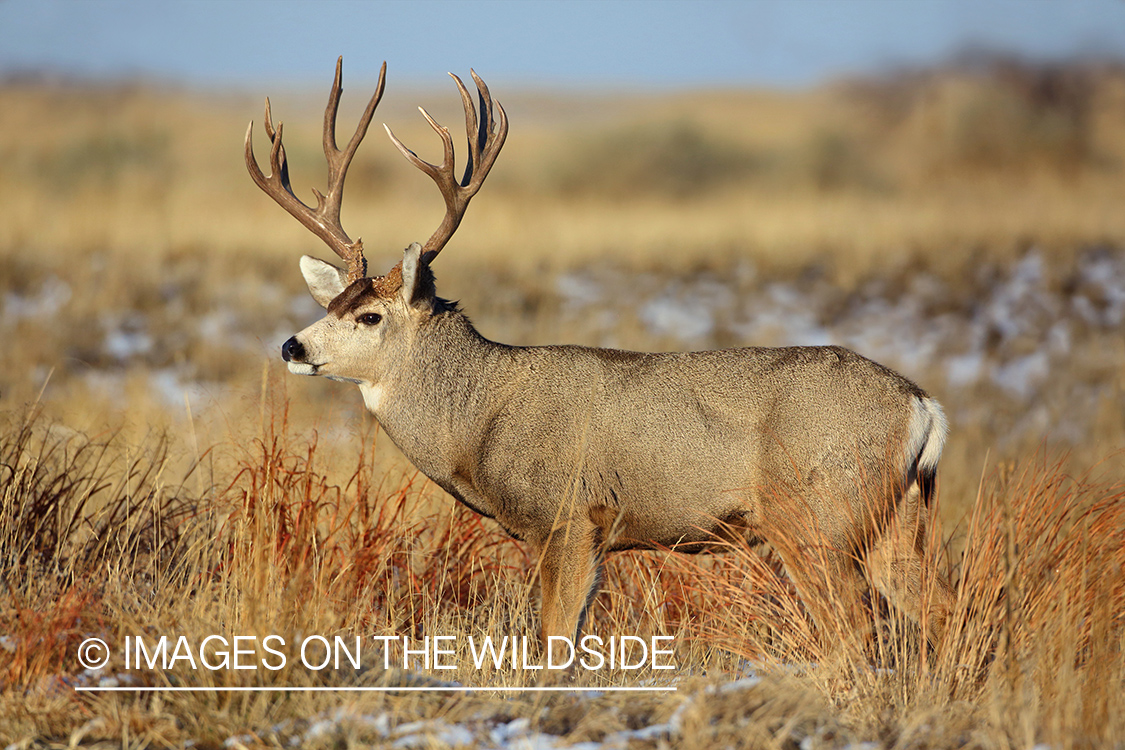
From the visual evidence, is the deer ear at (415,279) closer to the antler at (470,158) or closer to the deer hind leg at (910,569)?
the antler at (470,158)

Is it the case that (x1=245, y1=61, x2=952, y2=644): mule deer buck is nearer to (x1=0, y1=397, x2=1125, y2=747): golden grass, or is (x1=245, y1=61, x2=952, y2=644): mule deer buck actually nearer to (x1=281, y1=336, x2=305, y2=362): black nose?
(x1=281, y1=336, x2=305, y2=362): black nose

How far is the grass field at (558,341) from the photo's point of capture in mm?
3828

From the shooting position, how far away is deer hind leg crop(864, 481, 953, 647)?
4.67 metres

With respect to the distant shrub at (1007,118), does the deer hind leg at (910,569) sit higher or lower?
lower

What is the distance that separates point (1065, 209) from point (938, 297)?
556cm

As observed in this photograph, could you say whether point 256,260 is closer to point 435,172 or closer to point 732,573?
point 435,172

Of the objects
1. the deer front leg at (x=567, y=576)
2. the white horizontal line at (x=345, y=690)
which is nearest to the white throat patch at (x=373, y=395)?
the deer front leg at (x=567, y=576)

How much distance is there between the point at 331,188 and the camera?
19.5 feet

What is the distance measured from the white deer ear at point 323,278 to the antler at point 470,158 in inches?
21.8

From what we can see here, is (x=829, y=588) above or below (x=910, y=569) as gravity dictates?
below

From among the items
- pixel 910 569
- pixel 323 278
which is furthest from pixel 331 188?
pixel 910 569

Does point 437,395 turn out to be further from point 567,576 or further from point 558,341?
point 558,341

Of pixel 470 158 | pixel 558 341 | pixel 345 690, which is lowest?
pixel 345 690

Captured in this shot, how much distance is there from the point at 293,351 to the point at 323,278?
0.78 meters
